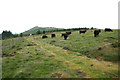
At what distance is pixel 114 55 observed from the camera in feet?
53.4

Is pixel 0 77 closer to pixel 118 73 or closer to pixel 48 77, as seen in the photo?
pixel 48 77

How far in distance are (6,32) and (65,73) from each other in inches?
4589

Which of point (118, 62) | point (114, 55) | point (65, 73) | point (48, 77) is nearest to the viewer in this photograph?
point (48, 77)

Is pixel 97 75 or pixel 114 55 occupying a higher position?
pixel 114 55

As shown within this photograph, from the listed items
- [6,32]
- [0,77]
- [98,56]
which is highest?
[6,32]

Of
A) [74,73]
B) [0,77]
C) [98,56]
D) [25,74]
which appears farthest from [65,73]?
[98,56]

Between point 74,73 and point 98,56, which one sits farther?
point 98,56

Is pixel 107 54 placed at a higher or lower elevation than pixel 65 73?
higher

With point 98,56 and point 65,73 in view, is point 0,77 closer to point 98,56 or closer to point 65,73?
point 65,73

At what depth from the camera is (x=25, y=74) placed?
11133mm

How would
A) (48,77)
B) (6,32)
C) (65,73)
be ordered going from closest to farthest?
(48,77) < (65,73) < (6,32)

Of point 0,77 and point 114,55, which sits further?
point 114,55

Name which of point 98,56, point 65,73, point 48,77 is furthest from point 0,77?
point 98,56

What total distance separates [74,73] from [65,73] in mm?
1047
